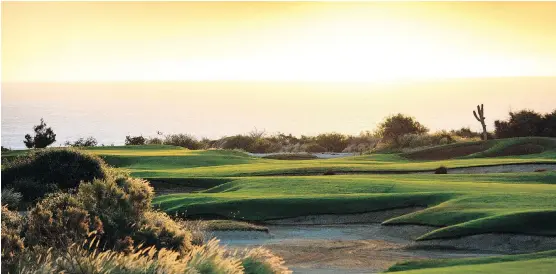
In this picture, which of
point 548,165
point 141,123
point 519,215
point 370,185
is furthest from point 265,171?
point 141,123

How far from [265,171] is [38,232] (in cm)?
2437

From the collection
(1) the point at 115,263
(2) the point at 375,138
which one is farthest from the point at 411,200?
(2) the point at 375,138

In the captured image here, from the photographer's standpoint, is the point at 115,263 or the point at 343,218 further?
the point at 343,218

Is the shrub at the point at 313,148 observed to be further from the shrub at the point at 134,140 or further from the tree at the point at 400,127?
the shrub at the point at 134,140

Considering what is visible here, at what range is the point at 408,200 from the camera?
28.0 metres

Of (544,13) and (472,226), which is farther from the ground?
(544,13)

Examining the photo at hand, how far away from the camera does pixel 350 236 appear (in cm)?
2461

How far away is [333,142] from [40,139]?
64.4ft

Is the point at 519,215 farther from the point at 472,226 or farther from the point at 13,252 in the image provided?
the point at 13,252

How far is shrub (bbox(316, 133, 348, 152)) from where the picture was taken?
6725 cm

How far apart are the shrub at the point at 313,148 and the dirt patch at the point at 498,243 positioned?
41.4 m

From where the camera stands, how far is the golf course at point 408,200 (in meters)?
22.4

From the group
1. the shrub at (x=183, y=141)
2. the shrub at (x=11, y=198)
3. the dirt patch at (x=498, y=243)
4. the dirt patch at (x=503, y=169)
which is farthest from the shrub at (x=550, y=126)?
the dirt patch at (x=498, y=243)

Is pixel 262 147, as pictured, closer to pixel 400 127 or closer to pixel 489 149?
pixel 400 127
